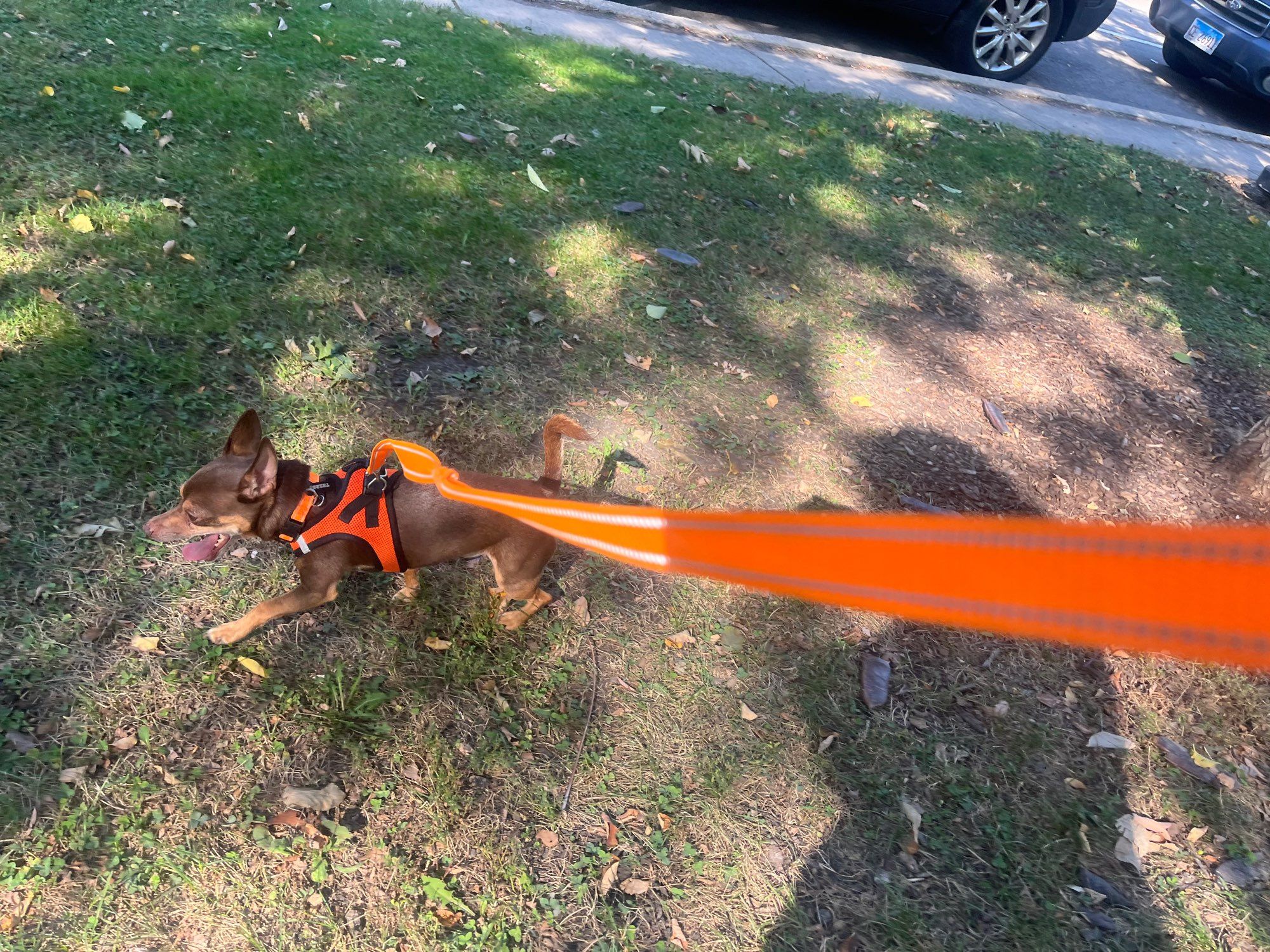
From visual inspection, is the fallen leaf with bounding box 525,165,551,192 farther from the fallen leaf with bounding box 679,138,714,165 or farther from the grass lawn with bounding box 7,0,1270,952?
the fallen leaf with bounding box 679,138,714,165

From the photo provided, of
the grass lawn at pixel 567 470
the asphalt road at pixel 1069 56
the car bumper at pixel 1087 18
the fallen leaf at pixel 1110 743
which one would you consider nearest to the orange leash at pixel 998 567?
the grass lawn at pixel 567 470

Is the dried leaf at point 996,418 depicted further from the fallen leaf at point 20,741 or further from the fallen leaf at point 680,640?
the fallen leaf at point 20,741

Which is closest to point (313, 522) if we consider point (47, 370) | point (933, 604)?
point (47, 370)

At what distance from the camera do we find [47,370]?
10.8 ft

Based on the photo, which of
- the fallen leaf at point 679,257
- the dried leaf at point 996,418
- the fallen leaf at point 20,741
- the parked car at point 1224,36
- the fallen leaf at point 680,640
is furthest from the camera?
the parked car at point 1224,36

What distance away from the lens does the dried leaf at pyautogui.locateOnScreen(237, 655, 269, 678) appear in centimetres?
268

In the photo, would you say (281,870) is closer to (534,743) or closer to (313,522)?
(534,743)

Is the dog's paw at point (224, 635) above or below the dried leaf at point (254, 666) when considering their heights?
above

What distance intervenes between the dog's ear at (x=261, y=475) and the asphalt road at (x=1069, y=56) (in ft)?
25.9

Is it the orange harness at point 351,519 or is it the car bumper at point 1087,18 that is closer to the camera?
the orange harness at point 351,519

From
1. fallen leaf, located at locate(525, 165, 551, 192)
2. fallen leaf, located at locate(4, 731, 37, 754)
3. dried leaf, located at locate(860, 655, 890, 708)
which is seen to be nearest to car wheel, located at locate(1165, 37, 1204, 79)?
fallen leaf, located at locate(525, 165, 551, 192)

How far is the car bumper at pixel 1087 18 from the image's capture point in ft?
26.7

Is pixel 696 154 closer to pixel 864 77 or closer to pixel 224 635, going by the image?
pixel 864 77

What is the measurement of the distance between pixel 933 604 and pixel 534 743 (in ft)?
5.99
